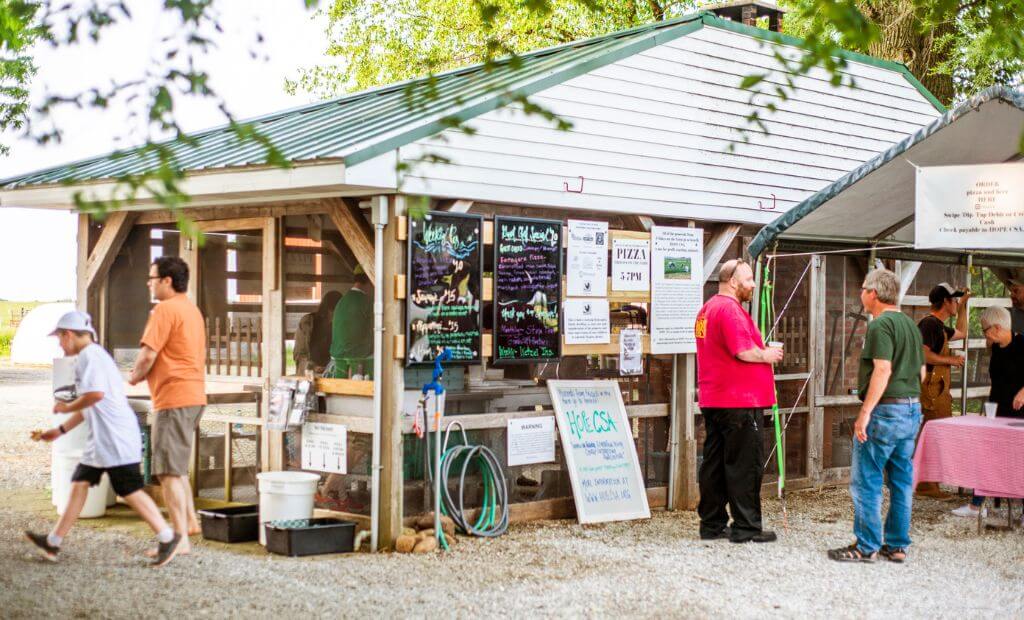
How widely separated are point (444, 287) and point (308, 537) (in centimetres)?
184

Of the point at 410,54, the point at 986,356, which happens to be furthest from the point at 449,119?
the point at 410,54

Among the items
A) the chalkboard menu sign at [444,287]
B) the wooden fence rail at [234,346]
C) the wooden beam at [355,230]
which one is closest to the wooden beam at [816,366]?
the chalkboard menu sign at [444,287]

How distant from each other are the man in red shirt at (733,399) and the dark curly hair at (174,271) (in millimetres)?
3409

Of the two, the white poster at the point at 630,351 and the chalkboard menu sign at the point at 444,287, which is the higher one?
the chalkboard menu sign at the point at 444,287

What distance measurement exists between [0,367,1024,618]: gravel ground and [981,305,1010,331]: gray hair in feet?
4.93

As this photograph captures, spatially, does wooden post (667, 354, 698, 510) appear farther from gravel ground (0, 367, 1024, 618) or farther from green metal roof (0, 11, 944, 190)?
green metal roof (0, 11, 944, 190)

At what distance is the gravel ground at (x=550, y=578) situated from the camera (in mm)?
6227

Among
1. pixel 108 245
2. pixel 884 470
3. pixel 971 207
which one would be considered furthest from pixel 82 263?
pixel 971 207

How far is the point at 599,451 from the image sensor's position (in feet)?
29.3

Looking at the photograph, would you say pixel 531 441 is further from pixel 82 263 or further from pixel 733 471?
pixel 82 263

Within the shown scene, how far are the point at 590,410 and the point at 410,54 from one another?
56.0 ft

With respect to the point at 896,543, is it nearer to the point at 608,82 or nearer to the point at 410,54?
the point at 608,82

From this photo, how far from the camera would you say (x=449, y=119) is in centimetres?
406

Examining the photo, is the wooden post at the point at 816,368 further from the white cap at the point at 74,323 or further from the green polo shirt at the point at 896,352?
the white cap at the point at 74,323
